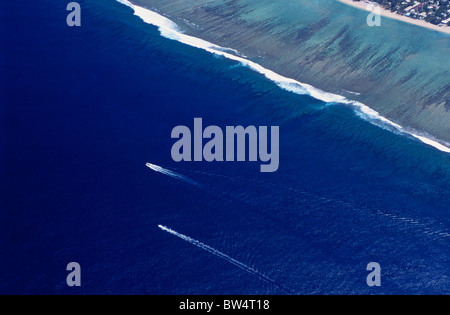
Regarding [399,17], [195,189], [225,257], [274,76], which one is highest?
[399,17]

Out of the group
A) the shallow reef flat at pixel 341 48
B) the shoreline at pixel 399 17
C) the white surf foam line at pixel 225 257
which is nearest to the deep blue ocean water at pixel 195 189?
the white surf foam line at pixel 225 257

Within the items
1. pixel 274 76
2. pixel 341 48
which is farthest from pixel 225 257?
pixel 341 48

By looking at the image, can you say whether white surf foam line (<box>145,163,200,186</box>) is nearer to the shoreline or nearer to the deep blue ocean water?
the deep blue ocean water

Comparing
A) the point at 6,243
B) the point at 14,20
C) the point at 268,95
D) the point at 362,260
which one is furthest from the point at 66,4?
the point at 362,260

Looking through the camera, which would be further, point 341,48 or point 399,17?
point 399,17

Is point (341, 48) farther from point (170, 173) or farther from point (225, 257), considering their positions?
point (225, 257)

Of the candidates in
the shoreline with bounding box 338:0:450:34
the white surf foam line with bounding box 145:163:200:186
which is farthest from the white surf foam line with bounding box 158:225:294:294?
the shoreline with bounding box 338:0:450:34

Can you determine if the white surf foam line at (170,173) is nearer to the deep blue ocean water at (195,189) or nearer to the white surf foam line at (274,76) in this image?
the deep blue ocean water at (195,189)
